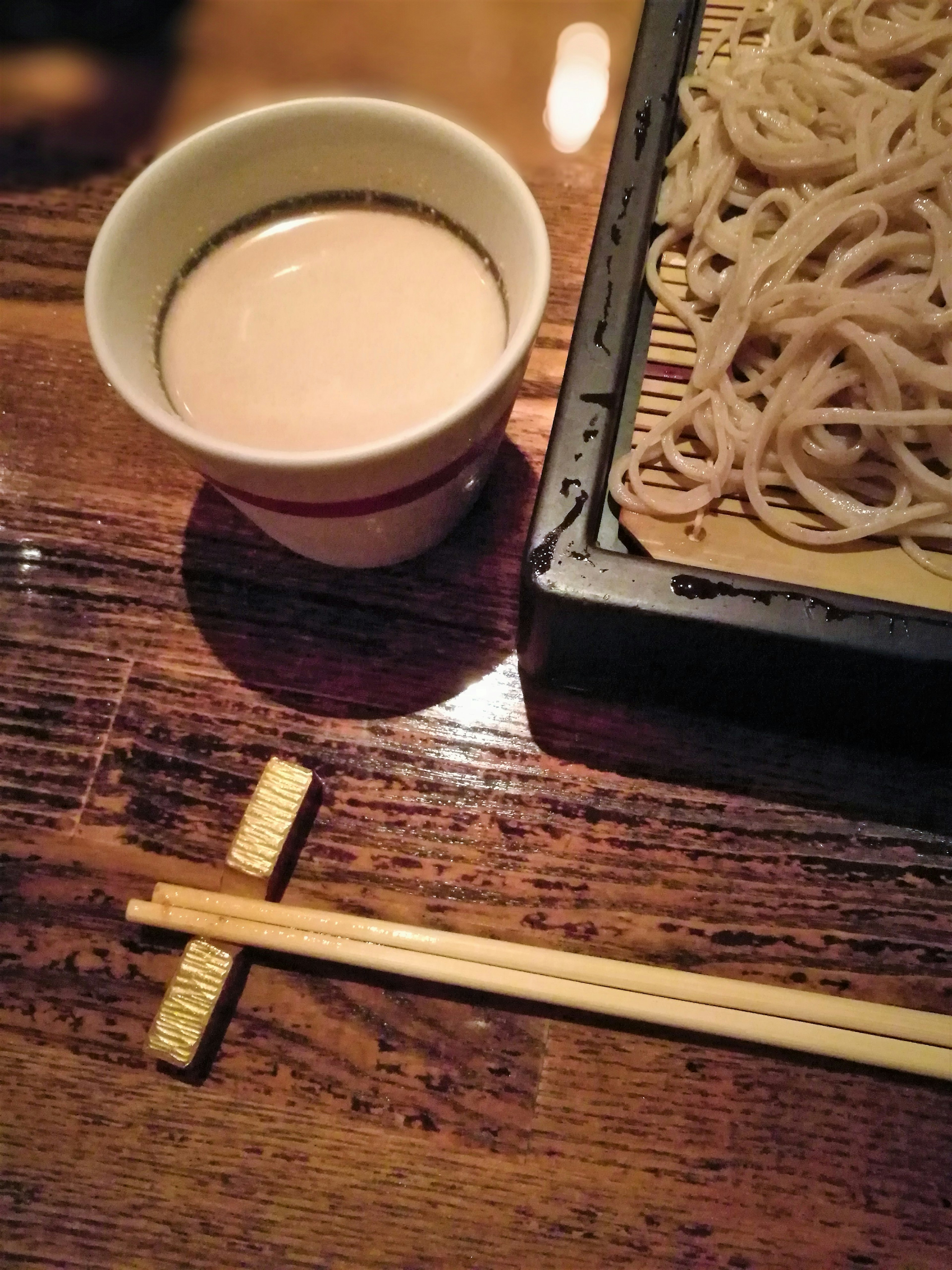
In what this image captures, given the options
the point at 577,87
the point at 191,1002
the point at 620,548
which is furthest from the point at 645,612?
the point at 577,87

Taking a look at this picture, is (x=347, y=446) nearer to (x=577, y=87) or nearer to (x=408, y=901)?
Answer: (x=408, y=901)

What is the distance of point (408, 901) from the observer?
862 millimetres

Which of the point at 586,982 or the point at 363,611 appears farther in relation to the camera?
the point at 363,611

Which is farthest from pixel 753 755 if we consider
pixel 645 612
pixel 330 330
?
pixel 330 330

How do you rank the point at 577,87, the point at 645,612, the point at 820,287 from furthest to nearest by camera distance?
1. the point at 577,87
2. the point at 820,287
3. the point at 645,612

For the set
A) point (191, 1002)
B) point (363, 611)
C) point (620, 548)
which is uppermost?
point (620, 548)

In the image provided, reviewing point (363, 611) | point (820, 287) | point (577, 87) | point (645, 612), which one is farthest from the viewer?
point (577, 87)

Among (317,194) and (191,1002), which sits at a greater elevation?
(317,194)

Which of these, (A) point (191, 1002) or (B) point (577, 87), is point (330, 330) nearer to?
(A) point (191, 1002)

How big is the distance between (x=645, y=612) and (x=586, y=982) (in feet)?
1.04

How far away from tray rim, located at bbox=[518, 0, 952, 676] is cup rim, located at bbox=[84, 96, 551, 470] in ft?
0.33

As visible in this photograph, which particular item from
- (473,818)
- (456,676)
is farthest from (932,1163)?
(456,676)

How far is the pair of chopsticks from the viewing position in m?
0.76

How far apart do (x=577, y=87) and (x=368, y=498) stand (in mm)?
997
